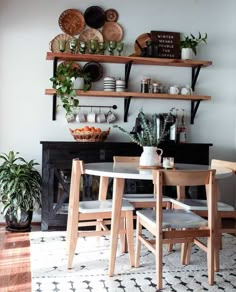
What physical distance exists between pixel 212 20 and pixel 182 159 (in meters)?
1.65

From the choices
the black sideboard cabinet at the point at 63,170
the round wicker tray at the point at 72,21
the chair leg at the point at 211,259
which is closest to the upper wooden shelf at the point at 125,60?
the round wicker tray at the point at 72,21

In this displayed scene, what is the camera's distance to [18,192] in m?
3.66

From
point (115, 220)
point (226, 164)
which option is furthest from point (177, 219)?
point (226, 164)

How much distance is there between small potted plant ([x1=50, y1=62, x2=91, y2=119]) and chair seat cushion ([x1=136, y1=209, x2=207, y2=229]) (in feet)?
5.30

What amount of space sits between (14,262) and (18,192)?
2.98 ft

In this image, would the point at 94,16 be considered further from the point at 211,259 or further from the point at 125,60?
the point at 211,259

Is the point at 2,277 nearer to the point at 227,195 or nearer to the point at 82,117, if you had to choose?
the point at 82,117

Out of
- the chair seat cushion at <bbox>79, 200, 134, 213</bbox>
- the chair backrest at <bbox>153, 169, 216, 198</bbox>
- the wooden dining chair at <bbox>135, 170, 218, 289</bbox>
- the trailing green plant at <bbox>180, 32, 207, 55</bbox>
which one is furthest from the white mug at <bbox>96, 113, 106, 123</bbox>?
the chair backrest at <bbox>153, 169, 216, 198</bbox>

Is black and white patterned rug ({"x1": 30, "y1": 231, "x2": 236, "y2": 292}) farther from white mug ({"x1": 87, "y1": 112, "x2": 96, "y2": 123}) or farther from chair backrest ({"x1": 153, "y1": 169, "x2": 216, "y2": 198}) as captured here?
white mug ({"x1": 87, "y1": 112, "x2": 96, "y2": 123})

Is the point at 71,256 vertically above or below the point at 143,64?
below

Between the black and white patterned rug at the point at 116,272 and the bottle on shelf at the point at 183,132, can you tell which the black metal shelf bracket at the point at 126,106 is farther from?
the black and white patterned rug at the point at 116,272

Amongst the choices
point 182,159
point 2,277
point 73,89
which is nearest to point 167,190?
point 182,159

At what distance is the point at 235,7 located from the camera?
4.43 m

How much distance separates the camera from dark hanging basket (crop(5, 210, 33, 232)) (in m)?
3.75
